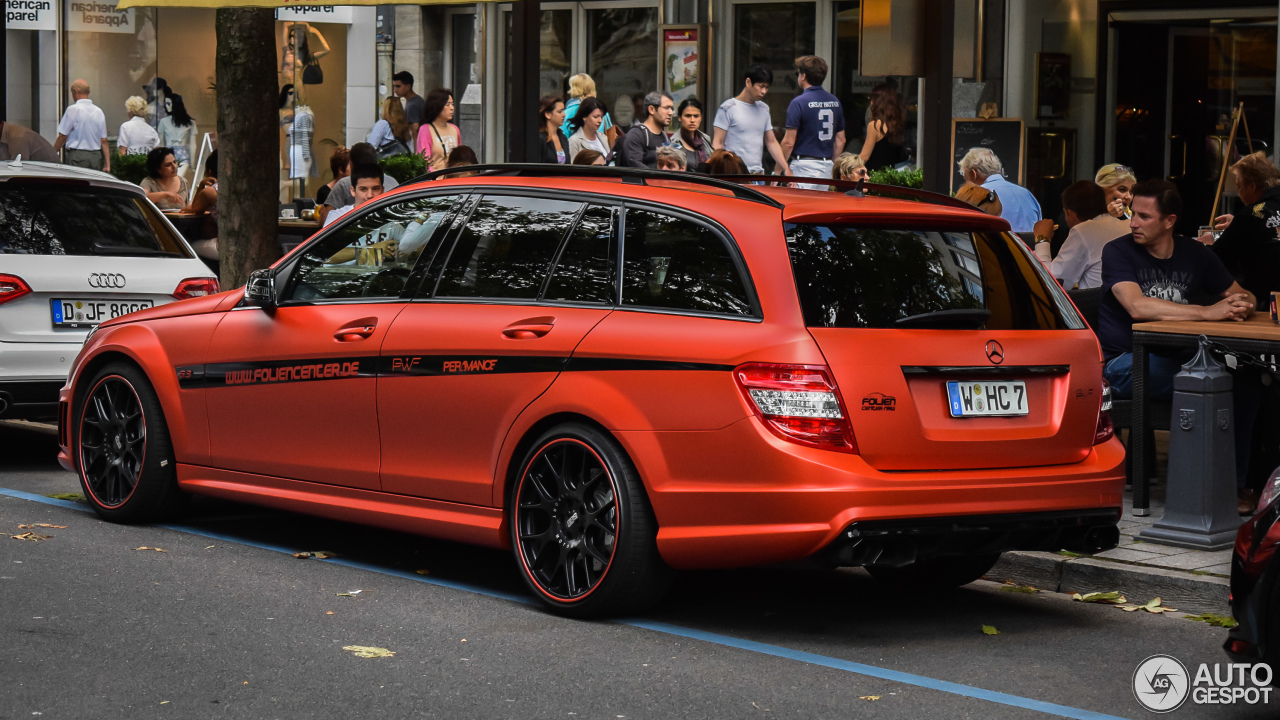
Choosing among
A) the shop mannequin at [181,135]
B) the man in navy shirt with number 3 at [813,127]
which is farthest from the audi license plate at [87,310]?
the shop mannequin at [181,135]

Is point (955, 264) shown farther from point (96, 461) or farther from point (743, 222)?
point (96, 461)

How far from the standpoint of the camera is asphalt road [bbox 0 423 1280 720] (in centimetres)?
531

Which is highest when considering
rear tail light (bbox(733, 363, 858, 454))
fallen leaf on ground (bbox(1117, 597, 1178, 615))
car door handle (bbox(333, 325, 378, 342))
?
car door handle (bbox(333, 325, 378, 342))

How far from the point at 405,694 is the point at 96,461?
11.9 ft

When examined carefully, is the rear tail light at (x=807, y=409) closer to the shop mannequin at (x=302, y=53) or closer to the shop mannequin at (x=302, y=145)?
the shop mannequin at (x=302, y=145)

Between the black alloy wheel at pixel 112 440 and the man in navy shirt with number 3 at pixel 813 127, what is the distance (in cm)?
937

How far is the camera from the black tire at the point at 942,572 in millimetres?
7082

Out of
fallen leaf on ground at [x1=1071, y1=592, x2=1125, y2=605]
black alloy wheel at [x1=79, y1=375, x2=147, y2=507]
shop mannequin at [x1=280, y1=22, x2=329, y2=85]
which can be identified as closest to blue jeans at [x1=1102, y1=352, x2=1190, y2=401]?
fallen leaf on ground at [x1=1071, y1=592, x2=1125, y2=605]

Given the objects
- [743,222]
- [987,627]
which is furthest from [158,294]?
[987,627]

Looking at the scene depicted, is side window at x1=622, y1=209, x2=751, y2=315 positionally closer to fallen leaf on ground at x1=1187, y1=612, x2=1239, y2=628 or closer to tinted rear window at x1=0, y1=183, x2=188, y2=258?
fallen leaf on ground at x1=1187, y1=612, x2=1239, y2=628

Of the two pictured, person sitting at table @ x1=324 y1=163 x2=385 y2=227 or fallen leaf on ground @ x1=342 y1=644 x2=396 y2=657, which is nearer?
fallen leaf on ground @ x1=342 y1=644 x2=396 y2=657

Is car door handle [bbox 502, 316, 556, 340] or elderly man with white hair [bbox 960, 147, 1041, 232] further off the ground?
elderly man with white hair [bbox 960, 147, 1041, 232]

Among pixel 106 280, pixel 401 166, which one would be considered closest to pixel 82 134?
pixel 401 166

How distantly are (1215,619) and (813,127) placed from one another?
10.5 m
